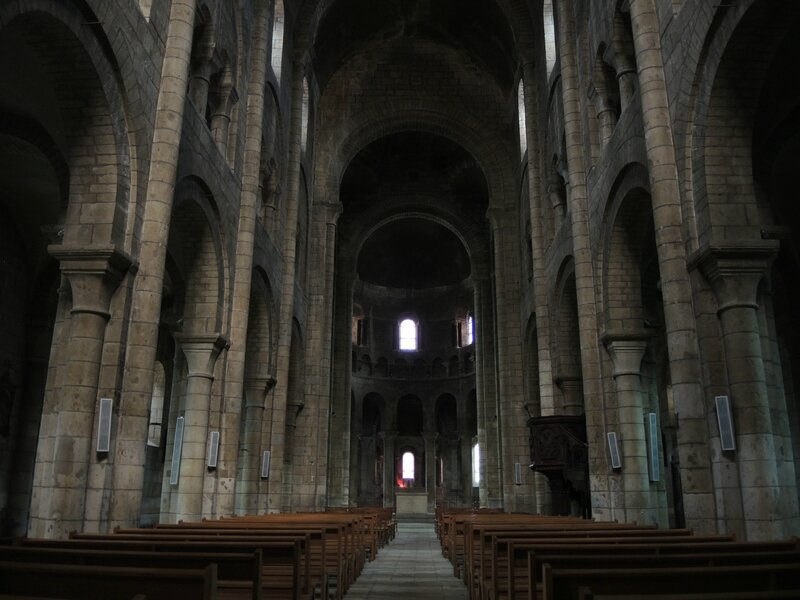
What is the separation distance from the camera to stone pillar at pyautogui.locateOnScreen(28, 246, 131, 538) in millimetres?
8172

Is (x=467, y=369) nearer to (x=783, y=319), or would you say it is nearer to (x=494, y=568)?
(x=783, y=319)

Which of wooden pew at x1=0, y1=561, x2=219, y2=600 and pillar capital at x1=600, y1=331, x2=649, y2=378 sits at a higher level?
pillar capital at x1=600, y1=331, x2=649, y2=378

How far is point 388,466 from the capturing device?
40438 mm

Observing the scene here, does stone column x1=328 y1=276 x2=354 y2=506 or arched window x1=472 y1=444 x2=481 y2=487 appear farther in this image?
arched window x1=472 y1=444 x2=481 y2=487

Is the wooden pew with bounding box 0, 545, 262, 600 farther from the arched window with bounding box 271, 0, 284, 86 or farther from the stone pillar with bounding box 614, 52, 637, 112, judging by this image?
the arched window with bounding box 271, 0, 284, 86

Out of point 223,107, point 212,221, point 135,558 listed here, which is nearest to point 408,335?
point 223,107

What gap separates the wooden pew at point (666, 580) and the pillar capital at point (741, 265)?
17.3ft

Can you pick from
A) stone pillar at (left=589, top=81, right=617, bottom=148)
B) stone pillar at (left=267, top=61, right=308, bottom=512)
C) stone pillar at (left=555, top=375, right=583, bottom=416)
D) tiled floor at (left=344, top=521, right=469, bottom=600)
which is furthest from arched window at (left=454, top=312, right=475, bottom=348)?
stone pillar at (left=589, top=81, right=617, bottom=148)

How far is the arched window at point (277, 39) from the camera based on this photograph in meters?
19.2

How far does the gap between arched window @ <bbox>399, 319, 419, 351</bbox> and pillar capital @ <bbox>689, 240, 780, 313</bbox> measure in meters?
36.1

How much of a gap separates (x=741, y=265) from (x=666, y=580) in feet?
19.3

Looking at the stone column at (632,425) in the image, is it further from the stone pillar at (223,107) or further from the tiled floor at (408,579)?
the stone pillar at (223,107)

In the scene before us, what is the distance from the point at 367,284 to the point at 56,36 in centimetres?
3609

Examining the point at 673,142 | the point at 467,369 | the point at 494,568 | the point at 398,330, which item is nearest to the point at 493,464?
the point at 467,369
